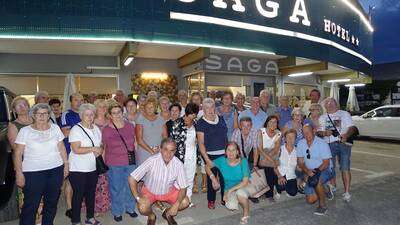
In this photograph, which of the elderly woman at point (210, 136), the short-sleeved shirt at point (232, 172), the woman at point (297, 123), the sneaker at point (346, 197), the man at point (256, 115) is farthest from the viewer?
the man at point (256, 115)

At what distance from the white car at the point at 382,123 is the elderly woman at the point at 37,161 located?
13.9 metres

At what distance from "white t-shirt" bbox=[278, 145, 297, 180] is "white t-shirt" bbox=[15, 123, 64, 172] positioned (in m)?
3.75

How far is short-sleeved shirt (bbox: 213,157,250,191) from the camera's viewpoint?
16.0 ft

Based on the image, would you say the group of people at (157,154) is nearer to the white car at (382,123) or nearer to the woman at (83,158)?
the woman at (83,158)

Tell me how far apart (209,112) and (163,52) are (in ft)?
21.8

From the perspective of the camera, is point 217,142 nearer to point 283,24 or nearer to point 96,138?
point 96,138

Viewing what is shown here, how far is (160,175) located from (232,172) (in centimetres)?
124

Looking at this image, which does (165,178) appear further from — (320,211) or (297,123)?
(297,123)

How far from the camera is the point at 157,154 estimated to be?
4426mm

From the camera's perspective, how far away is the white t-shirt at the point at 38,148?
3.86 m

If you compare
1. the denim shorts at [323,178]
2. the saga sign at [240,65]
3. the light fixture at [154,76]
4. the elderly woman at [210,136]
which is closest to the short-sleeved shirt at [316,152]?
the denim shorts at [323,178]

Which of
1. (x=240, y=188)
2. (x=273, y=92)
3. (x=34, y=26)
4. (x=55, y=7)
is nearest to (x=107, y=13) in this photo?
(x=55, y=7)

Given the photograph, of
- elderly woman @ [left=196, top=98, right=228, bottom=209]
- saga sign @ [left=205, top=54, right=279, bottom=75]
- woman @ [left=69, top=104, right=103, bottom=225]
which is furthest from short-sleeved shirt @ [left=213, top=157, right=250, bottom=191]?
saga sign @ [left=205, top=54, right=279, bottom=75]

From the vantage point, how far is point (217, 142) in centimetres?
526
